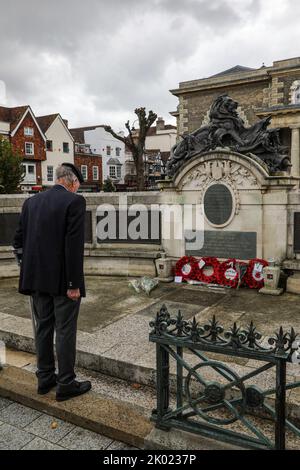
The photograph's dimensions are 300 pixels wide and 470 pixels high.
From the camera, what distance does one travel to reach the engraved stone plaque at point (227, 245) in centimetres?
823

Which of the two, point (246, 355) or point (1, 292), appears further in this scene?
point (1, 292)

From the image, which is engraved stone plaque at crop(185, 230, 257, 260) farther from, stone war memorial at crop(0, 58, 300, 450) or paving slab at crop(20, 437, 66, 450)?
paving slab at crop(20, 437, 66, 450)

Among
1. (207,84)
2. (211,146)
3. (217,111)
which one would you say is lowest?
(211,146)

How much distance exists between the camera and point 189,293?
7.58 meters

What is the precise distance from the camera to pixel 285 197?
7.80 meters

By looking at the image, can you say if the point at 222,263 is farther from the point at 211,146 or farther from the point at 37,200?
the point at 37,200

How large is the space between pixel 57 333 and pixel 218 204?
552cm

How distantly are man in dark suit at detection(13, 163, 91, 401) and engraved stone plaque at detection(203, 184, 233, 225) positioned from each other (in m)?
4.95

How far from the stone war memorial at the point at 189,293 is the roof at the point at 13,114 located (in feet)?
119

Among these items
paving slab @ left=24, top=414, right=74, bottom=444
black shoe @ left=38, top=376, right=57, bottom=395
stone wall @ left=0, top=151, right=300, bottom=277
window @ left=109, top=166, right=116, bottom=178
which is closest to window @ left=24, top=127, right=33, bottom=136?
window @ left=109, top=166, right=116, bottom=178

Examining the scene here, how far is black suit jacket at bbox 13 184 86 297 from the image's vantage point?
3654 mm

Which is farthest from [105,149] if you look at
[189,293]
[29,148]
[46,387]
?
[46,387]
